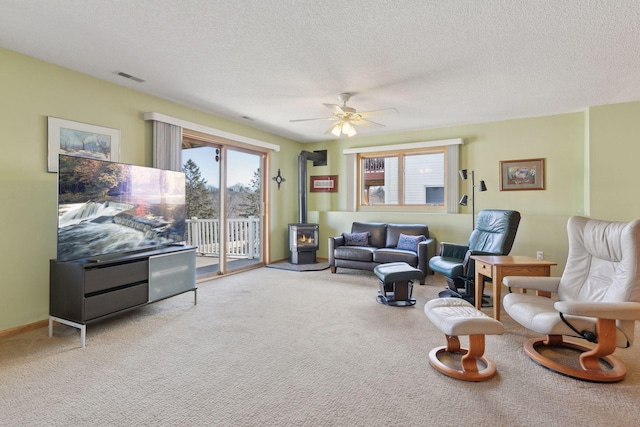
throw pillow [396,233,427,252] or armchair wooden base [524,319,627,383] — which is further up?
throw pillow [396,233,427,252]

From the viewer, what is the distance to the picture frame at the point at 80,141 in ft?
10.6

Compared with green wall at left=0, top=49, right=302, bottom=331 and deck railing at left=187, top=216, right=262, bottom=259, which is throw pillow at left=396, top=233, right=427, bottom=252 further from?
green wall at left=0, top=49, right=302, bottom=331

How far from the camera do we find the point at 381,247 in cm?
577

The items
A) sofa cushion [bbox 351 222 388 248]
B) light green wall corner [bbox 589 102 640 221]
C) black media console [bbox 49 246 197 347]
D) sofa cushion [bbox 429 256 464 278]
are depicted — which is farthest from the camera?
sofa cushion [bbox 351 222 388 248]

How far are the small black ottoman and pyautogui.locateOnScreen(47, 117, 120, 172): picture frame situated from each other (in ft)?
11.2

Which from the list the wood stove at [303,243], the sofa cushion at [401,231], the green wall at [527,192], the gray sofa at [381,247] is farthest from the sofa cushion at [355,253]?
the green wall at [527,192]

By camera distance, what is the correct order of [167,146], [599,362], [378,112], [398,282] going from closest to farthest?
[599,362] < [398,282] < [167,146] < [378,112]

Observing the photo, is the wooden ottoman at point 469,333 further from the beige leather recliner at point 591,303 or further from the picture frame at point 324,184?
the picture frame at point 324,184

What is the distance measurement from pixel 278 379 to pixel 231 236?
427 cm

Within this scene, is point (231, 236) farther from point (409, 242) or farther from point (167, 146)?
point (409, 242)

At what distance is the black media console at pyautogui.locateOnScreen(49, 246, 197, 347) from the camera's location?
2.80m

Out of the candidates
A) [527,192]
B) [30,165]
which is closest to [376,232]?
[527,192]

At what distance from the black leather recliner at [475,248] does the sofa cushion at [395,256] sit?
479 mm

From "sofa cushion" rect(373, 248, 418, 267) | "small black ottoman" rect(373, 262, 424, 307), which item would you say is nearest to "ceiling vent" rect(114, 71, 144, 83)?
"small black ottoman" rect(373, 262, 424, 307)
